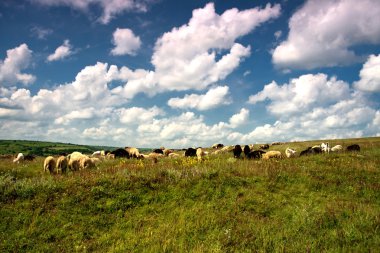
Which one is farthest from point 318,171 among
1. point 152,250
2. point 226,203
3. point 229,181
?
point 152,250

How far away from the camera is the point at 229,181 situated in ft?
50.1

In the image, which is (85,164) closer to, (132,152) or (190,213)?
(190,213)

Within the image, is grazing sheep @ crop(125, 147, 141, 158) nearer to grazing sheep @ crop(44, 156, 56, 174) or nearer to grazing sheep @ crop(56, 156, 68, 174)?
grazing sheep @ crop(56, 156, 68, 174)

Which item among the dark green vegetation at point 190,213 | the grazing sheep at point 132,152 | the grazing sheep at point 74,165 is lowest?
the dark green vegetation at point 190,213

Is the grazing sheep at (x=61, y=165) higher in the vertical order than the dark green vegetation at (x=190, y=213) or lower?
higher

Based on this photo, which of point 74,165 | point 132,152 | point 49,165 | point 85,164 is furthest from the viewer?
point 132,152

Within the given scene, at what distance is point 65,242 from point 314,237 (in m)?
8.19

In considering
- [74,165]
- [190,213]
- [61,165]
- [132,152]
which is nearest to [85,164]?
[74,165]

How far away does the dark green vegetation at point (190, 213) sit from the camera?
30.5ft

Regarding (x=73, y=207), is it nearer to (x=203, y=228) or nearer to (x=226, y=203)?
(x=203, y=228)

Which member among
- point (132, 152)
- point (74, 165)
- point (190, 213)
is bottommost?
point (190, 213)

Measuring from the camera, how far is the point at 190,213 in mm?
11742

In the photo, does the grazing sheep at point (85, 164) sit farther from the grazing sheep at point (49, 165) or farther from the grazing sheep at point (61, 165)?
the grazing sheep at point (49, 165)

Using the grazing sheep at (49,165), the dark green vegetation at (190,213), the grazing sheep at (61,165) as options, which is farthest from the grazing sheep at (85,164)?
the dark green vegetation at (190,213)
